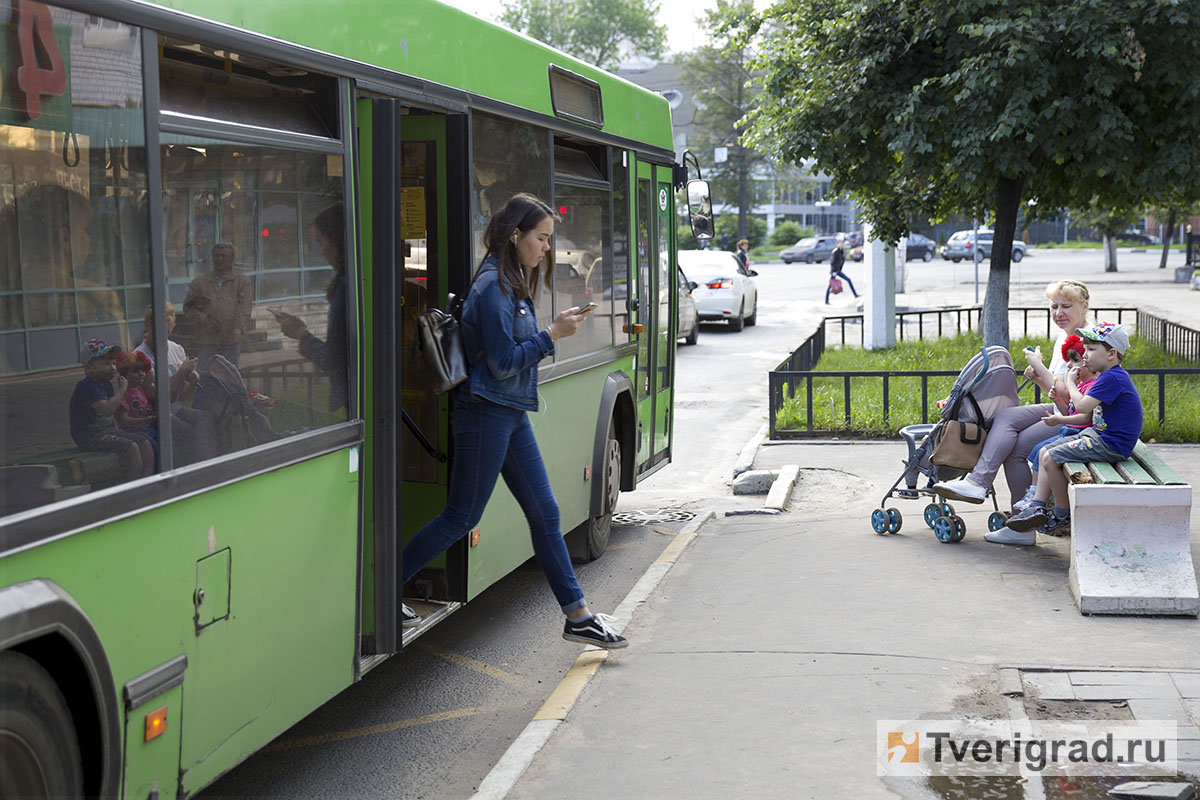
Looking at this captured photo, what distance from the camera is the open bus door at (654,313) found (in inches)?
346

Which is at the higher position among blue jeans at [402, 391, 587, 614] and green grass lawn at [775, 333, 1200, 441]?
blue jeans at [402, 391, 587, 614]

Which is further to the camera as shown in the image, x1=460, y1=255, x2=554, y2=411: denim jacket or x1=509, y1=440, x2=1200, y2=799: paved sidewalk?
x1=460, y1=255, x2=554, y2=411: denim jacket

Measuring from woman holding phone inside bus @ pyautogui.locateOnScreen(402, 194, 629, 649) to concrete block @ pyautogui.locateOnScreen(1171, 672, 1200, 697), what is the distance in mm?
2861

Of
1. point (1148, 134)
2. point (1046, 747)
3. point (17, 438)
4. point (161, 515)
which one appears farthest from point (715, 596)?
point (1148, 134)

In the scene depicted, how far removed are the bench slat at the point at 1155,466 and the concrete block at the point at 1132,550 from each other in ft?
0.63

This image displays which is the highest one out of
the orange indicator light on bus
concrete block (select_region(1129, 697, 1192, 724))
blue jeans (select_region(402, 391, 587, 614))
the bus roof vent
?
the bus roof vent

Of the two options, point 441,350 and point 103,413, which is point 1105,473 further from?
point 103,413

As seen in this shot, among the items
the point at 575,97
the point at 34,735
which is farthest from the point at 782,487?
the point at 34,735

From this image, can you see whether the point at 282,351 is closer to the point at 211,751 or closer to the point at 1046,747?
the point at 211,751

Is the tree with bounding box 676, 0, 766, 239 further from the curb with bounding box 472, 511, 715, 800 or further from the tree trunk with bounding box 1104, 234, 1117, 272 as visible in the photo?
the curb with bounding box 472, 511, 715, 800

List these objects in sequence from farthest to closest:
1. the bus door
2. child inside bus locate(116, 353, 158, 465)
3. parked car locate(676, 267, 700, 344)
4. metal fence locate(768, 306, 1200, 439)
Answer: parked car locate(676, 267, 700, 344)
metal fence locate(768, 306, 1200, 439)
the bus door
child inside bus locate(116, 353, 158, 465)

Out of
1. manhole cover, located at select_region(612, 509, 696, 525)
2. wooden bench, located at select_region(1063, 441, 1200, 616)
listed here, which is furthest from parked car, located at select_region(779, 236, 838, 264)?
wooden bench, located at select_region(1063, 441, 1200, 616)

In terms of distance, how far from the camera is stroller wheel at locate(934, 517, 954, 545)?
25.7ft

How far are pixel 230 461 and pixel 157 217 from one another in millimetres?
784
